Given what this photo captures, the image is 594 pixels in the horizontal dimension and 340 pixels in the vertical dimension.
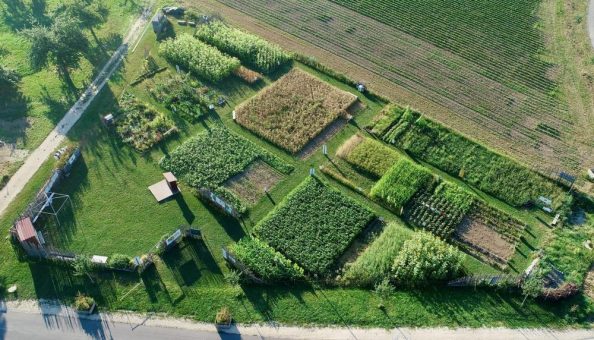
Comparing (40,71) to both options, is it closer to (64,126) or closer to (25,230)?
(64,126)

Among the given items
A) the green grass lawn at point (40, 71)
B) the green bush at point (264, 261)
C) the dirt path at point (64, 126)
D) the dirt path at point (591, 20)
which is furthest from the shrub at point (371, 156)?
the dirt path at point (591, 20)

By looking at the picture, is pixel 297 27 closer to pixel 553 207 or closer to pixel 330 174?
pixel 330 174

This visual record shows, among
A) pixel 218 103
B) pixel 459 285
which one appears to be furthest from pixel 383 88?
pixel 459 285

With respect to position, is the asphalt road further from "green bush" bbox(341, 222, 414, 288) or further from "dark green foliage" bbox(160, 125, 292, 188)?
"dark green foliage" bbox(160, 125, 292, 188)

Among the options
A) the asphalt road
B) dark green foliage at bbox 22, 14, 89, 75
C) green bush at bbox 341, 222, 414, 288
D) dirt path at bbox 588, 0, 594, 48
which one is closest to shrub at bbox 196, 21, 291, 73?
dark green foliage at bbox 22, 14, 89, 75

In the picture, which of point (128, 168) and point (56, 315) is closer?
point (56, 315)

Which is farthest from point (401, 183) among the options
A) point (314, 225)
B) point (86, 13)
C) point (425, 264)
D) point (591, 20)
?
point (86, 13)
